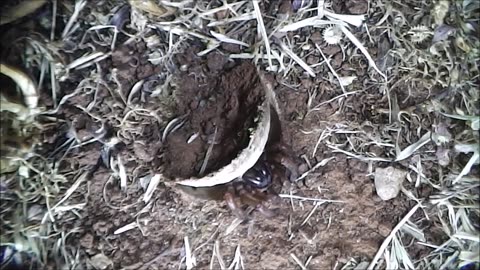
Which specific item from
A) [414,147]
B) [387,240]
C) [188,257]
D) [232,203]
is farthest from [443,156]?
[188,257]

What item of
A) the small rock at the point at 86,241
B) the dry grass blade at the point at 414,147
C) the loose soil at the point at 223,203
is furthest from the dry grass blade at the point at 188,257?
the dry grass blade at the point at 414,147

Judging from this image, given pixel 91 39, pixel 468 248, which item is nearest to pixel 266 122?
pixel 91 39

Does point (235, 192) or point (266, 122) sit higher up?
point (266, 122)

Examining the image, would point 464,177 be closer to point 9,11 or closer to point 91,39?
point 91,39

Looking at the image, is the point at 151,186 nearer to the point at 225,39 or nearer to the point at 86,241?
the point at 86,241

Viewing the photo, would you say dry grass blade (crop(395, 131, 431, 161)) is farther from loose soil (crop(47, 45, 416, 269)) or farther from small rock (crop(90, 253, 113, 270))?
small rock (crop(90, 253, 113, 270))

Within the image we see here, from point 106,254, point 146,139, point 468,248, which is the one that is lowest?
point 468,248
